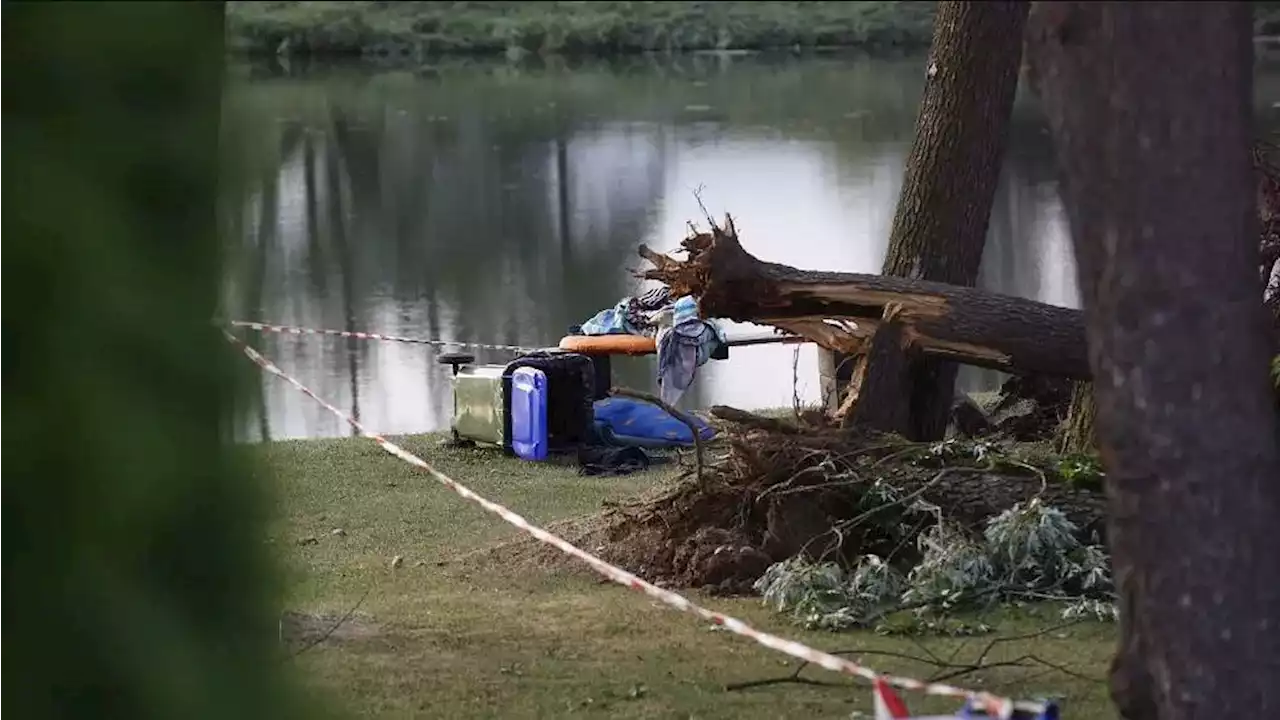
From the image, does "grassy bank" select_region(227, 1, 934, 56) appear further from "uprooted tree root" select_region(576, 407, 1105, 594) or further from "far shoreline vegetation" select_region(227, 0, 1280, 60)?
"uprooted tree root" select_region(576, 407, 1105, 594)

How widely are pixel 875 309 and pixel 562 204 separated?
1421 cm

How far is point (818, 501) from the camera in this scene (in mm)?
5789

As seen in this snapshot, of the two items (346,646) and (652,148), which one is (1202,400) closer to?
(346,646)

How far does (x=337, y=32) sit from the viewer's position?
36.9 meters

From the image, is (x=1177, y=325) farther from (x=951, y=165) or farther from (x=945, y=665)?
(x=951, y=165)

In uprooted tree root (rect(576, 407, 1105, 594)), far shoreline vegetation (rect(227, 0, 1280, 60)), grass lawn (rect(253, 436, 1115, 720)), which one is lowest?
grass lawn (rect(253, 436, 1115, 720))

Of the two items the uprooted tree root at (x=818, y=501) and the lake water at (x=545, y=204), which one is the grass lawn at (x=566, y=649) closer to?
the uprooted tree root at (x=818, y=501)

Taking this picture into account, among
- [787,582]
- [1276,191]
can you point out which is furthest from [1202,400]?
[1276,191]

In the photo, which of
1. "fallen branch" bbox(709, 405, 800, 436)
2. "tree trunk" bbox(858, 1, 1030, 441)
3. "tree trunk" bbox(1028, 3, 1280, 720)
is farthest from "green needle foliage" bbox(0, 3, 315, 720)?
"tree trunk" bbox(858, 1, 1030, 441)

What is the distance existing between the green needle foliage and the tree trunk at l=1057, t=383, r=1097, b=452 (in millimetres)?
6048

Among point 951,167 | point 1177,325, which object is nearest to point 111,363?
point 1177,325

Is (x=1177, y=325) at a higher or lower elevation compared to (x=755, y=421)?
higher

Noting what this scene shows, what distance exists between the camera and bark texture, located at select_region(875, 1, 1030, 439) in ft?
22.7

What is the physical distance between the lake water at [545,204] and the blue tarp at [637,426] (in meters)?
0.67
